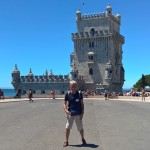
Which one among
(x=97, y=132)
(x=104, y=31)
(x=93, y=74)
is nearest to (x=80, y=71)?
(x=93, y=74)

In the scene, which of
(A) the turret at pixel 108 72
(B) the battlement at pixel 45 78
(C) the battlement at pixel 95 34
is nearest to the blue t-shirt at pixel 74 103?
(A) the turret at pixel 108 72

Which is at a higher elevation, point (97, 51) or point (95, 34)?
point (95, 34)

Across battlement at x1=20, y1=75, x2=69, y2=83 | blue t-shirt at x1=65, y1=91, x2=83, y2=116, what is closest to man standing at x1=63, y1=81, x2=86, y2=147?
blue t-shirt at x1=65, y1=91, x2=83, y2=116

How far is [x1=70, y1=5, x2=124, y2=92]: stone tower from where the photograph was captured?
256ft

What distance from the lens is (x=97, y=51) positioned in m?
79.3

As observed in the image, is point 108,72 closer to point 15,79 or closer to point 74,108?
point 15,79

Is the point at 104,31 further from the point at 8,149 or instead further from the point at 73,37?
the point at 8,149

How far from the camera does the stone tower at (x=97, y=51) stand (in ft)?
256

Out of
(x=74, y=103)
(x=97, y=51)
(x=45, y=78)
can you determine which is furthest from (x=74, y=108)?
(x=45, y=78)

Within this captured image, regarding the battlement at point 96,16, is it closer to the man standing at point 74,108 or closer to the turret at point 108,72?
the turret at point 108,72

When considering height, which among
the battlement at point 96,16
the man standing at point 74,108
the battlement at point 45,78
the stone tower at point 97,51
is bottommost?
the man standing at point 74,108

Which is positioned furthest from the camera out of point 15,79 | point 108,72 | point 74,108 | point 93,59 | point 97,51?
point 15,79

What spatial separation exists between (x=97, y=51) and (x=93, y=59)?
1.98 metres

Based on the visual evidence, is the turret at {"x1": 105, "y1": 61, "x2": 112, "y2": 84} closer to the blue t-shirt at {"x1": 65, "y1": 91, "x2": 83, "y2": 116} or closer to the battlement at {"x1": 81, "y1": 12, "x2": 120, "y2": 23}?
the battlement at {"x1": 81, "y1": 12, "x2": 120, "y2": 23}
